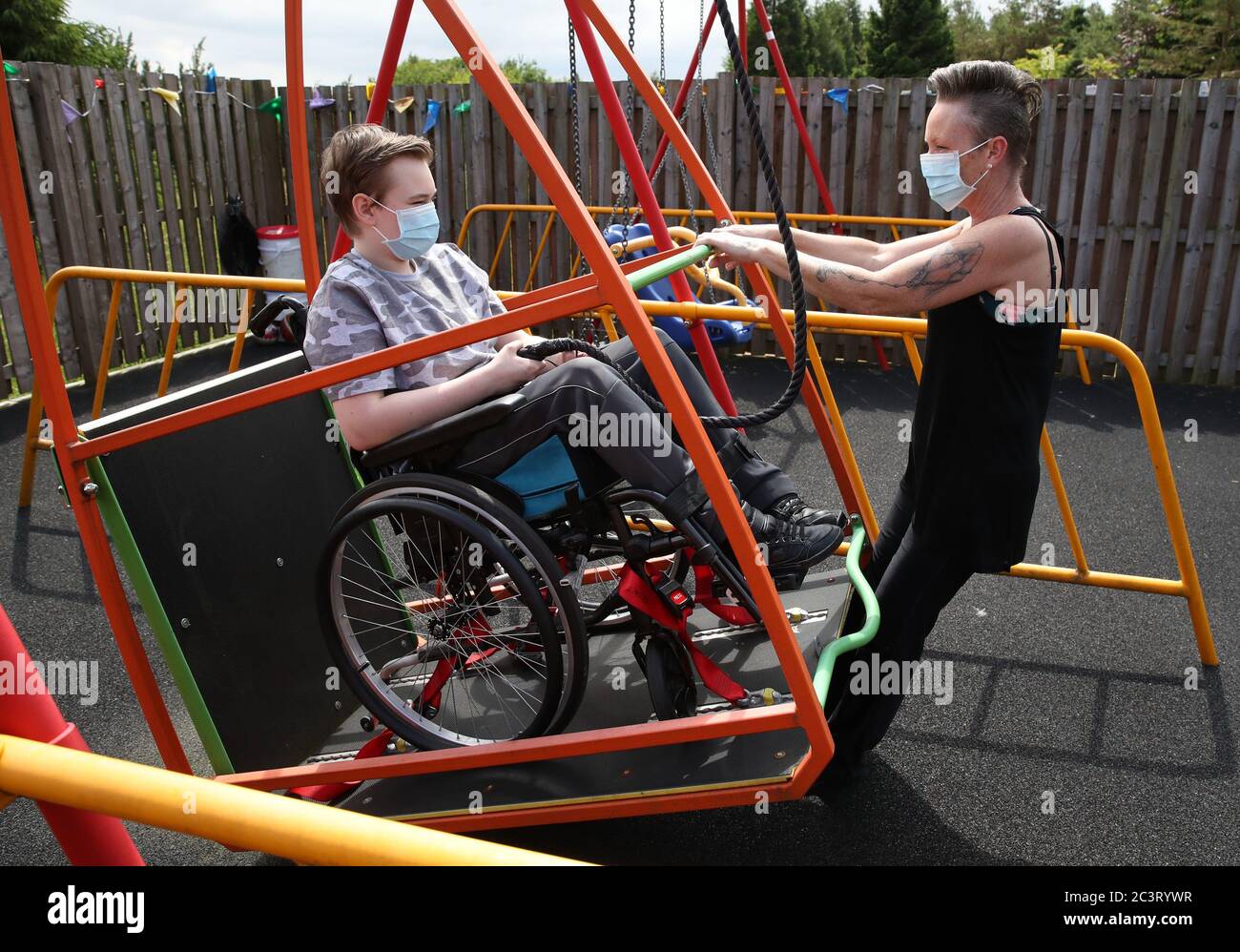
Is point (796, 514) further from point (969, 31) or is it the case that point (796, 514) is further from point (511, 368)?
point (969, 31)

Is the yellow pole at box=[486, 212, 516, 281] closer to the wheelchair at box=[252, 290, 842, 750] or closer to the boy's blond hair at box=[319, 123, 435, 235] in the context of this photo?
the boy's blond hair at box=[319, 123, 435, 235]

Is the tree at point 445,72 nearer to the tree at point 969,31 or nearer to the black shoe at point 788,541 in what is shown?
the tree at point 969,31

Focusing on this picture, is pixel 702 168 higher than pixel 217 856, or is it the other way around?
pixel 702 168

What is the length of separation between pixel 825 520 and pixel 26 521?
387 centimetres

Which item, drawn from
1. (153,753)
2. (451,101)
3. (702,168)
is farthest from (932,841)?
(451,101)

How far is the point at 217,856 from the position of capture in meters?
2.51

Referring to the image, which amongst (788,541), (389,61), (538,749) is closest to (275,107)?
(389,61)

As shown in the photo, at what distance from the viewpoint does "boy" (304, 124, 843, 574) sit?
219cm

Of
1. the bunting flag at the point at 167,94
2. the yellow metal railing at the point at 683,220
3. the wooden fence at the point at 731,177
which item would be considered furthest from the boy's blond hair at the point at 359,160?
the bunting flag at the point at 167,94

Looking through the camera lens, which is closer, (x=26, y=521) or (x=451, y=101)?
(x=26, y=521)

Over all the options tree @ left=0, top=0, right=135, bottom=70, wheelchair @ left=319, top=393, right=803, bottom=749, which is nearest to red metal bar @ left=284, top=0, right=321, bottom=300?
wheelchair @ left=319, top=393, right=803, bottom=749

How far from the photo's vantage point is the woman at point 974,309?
2184mm

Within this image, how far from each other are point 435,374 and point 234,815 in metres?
1.62
